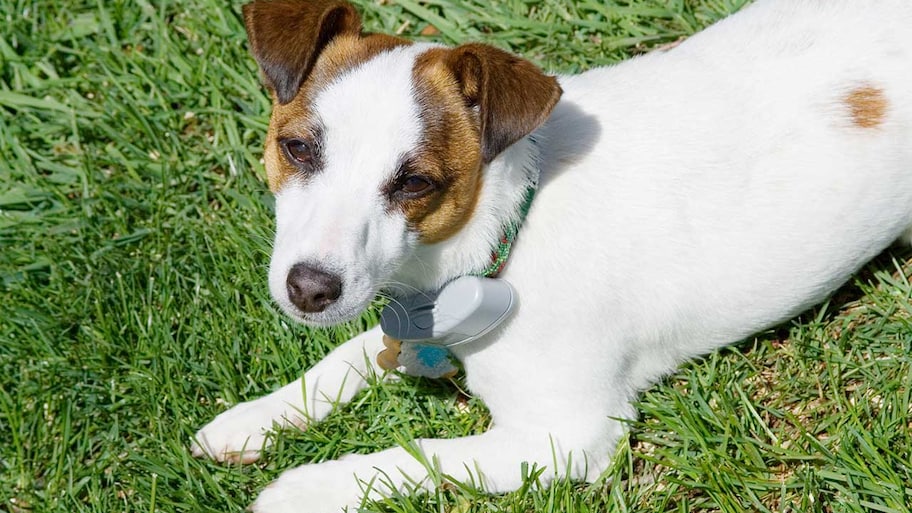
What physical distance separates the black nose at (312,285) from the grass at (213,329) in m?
0.99

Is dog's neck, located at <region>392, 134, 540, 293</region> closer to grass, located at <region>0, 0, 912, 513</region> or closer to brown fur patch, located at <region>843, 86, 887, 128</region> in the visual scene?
grass, located at <region>0, 0, 912, 513</region>

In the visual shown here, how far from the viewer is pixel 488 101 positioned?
11.4 ft

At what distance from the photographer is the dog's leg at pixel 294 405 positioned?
4.49 m

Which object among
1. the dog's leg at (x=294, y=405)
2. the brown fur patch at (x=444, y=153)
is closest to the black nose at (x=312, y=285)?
the brown fur patch at (x=444, y=153)

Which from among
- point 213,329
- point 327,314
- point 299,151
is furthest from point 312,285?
point 213,329

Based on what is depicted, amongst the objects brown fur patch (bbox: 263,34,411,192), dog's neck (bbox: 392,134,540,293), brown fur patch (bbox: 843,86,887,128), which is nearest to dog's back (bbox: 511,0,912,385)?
brown fur patch (bbox: 843,86,887,128)

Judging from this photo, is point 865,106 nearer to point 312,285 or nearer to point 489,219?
point 489,219

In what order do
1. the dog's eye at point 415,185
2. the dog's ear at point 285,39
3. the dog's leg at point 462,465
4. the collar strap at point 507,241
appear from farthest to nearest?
1. the dog's leg at point 462,465
2. the collar strap at point 507,241
3. the dog's ear at point 285,39
4. the dog's eye at point 415,185

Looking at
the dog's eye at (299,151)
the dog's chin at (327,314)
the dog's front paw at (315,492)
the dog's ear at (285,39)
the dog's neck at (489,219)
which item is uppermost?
the dog's ear at (285,39)

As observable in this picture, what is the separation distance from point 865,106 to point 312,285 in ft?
7.18

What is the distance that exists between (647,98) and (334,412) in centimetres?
195

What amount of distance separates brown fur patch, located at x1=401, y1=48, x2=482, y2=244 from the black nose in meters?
0.37

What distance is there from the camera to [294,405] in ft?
15.1

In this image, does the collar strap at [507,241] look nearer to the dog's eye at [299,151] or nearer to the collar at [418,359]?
the collar at [418,359]
